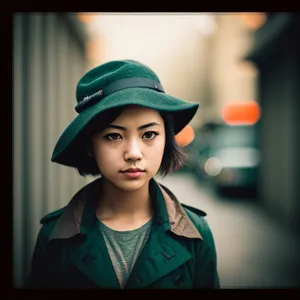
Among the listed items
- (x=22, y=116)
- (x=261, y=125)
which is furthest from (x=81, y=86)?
(x=261, y=125)

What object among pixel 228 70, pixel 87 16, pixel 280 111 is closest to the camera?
pixel 87 16

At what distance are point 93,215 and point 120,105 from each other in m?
0.48

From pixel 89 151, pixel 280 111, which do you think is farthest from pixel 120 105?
pixel 280 111

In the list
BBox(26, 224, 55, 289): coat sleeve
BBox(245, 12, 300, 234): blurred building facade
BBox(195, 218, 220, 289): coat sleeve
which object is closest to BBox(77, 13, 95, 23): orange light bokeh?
BBox(26, 224, 55, 289): coat sleeve

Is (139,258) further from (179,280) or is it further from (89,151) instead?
(89,151)

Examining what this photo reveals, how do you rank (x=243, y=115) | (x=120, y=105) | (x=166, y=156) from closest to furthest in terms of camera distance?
(x=120, y=105)
(x=166, y=156)
(x=243, y=115)

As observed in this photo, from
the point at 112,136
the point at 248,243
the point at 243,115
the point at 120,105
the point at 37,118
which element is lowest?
the point at 248,243

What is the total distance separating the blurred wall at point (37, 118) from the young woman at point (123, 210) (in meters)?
1.19

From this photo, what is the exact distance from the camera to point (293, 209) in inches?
236

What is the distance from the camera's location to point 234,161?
7.39m

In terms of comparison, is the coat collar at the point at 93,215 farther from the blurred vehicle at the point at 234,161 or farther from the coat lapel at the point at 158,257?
the blurred vehicle at the point at 234,161

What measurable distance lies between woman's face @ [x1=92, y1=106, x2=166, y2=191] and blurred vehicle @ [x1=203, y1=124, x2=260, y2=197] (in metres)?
5.58
